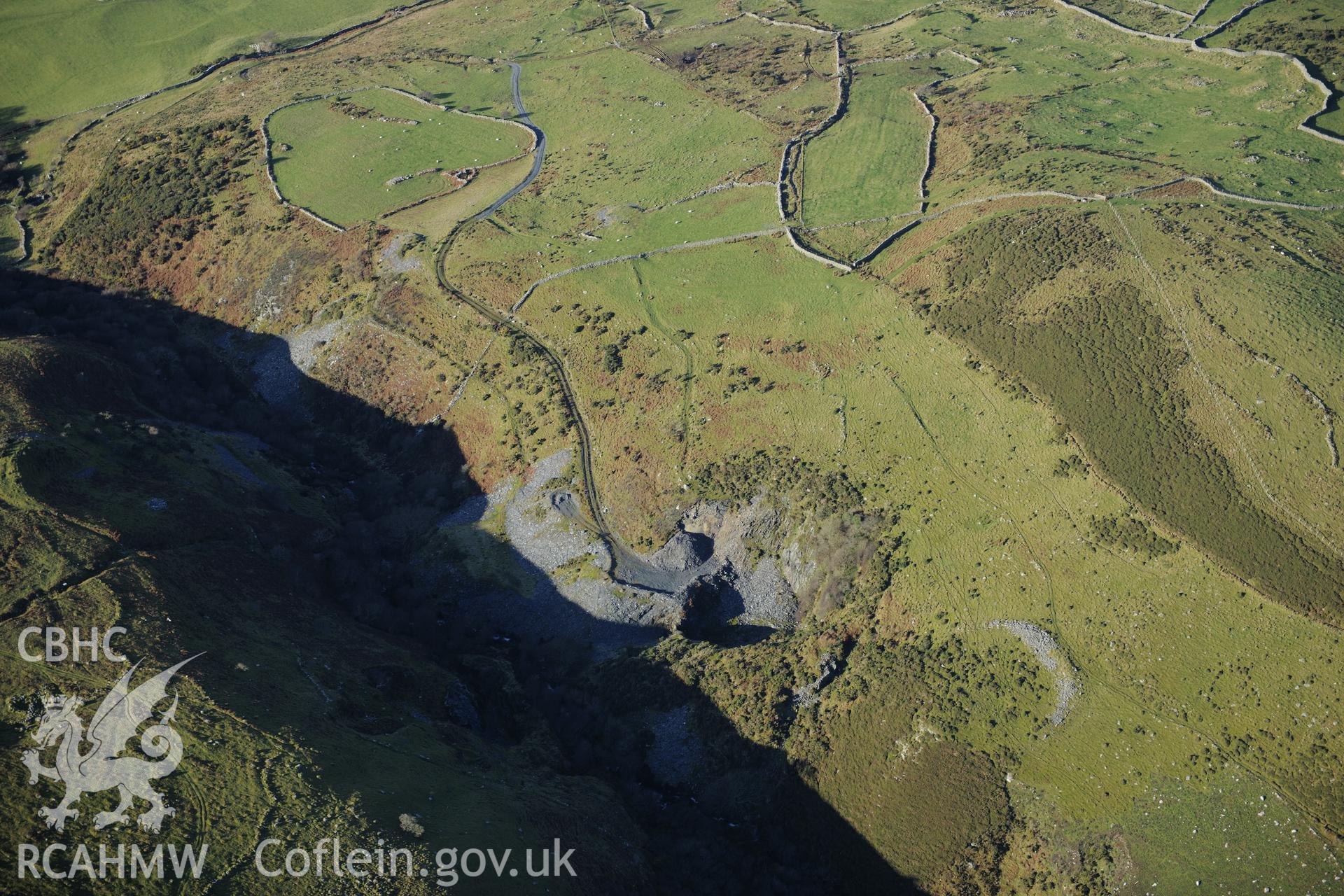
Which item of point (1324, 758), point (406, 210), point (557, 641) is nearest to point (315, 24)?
point (406, 210)

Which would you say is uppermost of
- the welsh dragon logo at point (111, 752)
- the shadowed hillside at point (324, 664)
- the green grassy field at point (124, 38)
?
the green grassy field at point (124, 38)

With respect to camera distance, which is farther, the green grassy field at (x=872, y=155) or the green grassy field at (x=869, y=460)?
the green grassy field at (x=872, y=155)

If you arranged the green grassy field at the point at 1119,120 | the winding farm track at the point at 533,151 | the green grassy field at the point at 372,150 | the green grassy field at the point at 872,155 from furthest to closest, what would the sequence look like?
the green grassy field at the point at 372,150 < the winding farm track at the point at 533,151 < the green grassy field at the point at 872,155 < the green grassy field at the point at 1119,120

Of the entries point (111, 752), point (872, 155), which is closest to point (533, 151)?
point (872, 155)

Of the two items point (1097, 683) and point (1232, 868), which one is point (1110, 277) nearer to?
point (1097, 683)

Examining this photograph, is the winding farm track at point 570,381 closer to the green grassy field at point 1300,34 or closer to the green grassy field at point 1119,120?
the green grassy field at point 1119,120

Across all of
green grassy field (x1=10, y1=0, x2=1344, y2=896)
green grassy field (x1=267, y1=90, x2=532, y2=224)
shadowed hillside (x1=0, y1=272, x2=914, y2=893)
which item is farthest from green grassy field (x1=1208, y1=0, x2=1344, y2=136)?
shadowed hillside (x1=0, y1=272, x2=914, y2=893)

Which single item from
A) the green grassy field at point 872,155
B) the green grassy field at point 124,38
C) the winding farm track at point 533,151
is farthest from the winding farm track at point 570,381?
the green grassy field at point 124,38

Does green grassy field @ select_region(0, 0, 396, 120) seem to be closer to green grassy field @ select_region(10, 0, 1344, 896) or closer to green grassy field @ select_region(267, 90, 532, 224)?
green grassy field @ select_region(10, 0, 1344, 896)
